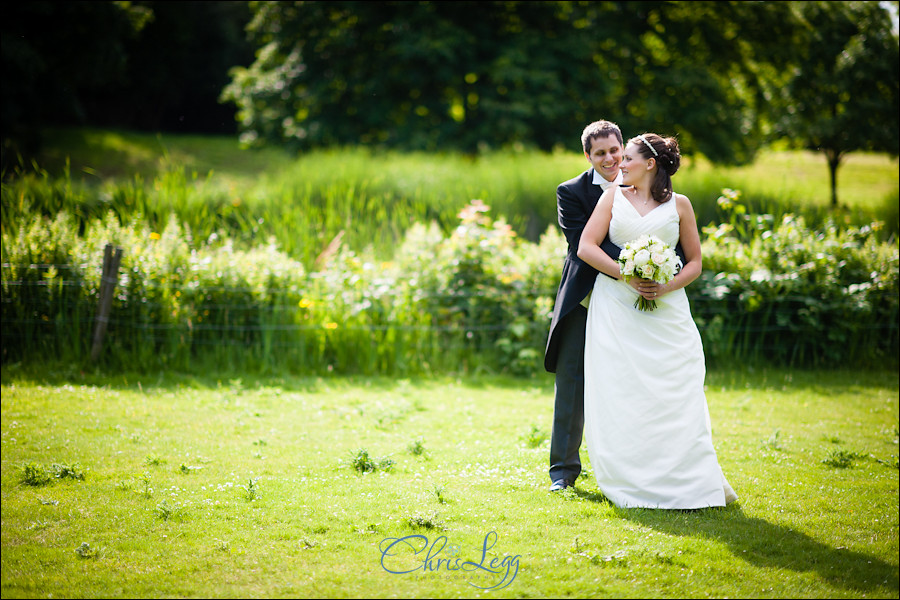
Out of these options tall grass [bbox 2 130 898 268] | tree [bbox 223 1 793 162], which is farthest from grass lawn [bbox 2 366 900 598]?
tree [bbox 223 1 793 162]

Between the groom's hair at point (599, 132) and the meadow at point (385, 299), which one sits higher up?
the groom's hair at point (599, 132)

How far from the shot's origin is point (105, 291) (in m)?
7.62

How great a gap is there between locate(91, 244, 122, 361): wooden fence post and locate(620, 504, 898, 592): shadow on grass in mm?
6100

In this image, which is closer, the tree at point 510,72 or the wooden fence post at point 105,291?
the wooden fence post at point 105,291

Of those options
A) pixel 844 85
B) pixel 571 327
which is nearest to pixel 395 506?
pixel 571 327

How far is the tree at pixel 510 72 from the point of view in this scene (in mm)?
17422

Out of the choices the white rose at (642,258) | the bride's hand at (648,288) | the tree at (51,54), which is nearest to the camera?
the white rose at (642,258)

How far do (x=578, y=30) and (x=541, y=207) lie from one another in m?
9.14

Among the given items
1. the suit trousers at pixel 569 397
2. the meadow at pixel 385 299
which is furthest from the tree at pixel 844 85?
the suit trousers at pixel 569 397

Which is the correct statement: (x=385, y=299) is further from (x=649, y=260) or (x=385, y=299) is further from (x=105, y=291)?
(x=649, y=260)

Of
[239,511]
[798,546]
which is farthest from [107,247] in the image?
[798,546]

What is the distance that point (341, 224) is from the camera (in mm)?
10281
